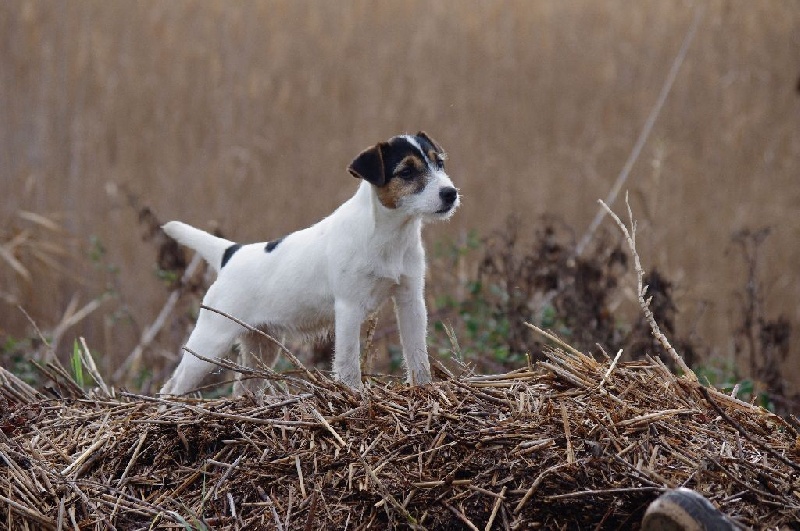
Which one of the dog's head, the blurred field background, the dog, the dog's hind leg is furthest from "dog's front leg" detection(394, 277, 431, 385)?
the blurred field background

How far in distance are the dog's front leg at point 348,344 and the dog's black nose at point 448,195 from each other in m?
0.57

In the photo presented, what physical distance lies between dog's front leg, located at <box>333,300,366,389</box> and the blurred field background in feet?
Answer: 11.1

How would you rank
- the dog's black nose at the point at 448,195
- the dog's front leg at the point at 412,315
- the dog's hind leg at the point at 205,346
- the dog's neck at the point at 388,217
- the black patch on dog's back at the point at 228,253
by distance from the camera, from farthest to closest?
the black patch on dog's back at the point at 228,253
the dog's hind leg at the point at 205,346
the dog's front leg at the point at 412,315
the dog's neck at the point at 388,217
the dog's black nose at the point at 448,195

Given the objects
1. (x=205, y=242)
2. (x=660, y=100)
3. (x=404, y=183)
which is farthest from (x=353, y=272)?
(x=660, y=100)

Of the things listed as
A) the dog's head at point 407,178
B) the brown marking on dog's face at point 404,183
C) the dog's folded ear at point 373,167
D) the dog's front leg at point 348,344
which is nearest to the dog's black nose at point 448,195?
the dog's head at point 407,178

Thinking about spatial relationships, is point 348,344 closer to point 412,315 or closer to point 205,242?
point 412,315

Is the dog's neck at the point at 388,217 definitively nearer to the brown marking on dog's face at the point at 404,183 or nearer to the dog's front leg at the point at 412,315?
the brown marking on dog's face at the point at 404,183

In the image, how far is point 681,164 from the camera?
921 centimetres

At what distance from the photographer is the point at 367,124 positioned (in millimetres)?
9172

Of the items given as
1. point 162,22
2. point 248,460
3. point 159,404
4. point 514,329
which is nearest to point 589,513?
point 248,460

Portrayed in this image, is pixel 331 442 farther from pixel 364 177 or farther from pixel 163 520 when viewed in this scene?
pixel 364 177

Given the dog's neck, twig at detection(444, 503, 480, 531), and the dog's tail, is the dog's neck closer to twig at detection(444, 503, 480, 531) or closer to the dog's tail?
the dog's tail

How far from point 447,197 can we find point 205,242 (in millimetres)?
1438

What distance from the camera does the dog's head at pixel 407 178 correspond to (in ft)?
14.4
